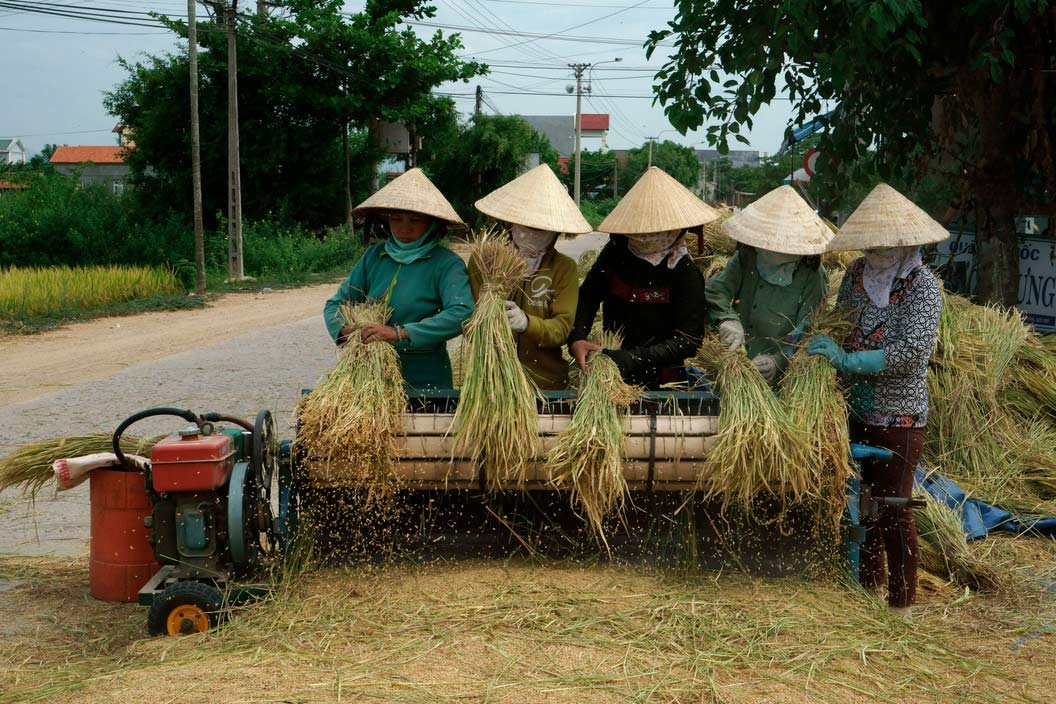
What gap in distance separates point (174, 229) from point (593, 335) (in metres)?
20.0

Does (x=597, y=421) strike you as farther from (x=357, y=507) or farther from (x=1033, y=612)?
(x=1033, y=612)

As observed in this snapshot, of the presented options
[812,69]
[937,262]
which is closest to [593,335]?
[812,69]

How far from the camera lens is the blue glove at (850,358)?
12.5 feet

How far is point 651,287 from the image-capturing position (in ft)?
14.0

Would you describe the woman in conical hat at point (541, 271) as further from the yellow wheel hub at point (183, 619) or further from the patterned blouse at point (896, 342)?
the yellow wheel hub at point (183, 619)

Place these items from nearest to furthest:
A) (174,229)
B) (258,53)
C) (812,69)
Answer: (812,69) → (174,229) → (258,53)

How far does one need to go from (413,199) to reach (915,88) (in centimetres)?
400

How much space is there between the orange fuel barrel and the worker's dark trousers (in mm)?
2709

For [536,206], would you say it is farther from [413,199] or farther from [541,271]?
[413,199]

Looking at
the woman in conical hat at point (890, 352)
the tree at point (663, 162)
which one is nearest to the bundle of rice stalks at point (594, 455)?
the woman in conical hat at point (890, 352)

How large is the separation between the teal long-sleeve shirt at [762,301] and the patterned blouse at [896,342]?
0.20m

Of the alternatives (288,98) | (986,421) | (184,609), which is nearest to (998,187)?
(986,421)

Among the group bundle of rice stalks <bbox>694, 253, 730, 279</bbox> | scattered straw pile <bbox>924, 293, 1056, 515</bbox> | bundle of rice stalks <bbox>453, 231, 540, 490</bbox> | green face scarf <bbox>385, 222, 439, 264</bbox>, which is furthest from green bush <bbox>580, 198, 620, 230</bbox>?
bundle of rice stalks <bbox>453, 231, 540, 490</bbox>

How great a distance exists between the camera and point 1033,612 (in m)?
4.12
